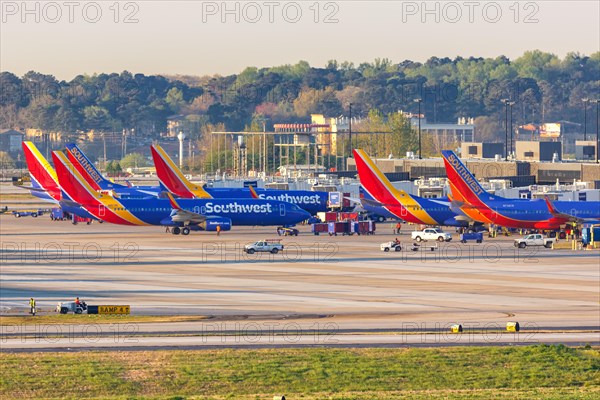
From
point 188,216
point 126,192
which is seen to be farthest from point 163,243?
point 126,192

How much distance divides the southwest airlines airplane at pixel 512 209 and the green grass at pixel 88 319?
64.2m

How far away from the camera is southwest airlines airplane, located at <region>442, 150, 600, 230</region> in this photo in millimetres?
132000

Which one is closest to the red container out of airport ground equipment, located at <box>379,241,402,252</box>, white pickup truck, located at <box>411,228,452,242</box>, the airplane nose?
the airplane nose

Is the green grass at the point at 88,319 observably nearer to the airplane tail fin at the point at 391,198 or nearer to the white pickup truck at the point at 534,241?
the white pickup truck at the point at 534,241

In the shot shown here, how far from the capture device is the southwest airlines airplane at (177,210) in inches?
5399

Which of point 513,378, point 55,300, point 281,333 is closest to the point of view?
point 513,378

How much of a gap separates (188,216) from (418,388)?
279ft

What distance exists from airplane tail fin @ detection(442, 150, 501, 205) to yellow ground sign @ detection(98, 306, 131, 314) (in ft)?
212

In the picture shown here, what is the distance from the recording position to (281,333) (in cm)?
6656

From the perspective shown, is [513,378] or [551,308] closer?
[513,378]

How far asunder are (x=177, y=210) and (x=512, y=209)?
34.0 meters

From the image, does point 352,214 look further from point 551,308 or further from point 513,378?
point 513,378

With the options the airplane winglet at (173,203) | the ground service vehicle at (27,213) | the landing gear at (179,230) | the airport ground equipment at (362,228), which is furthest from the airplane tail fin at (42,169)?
the airport ground equipment at (362,228)

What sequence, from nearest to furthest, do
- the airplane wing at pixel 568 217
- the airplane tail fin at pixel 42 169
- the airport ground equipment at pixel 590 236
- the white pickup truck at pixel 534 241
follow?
the airport ground equipment at pixel 590 236
the white pickup truck at pixel 534 241
the airplane wing at pixel 568 217
the airplane tail fin at pixel 42 169
